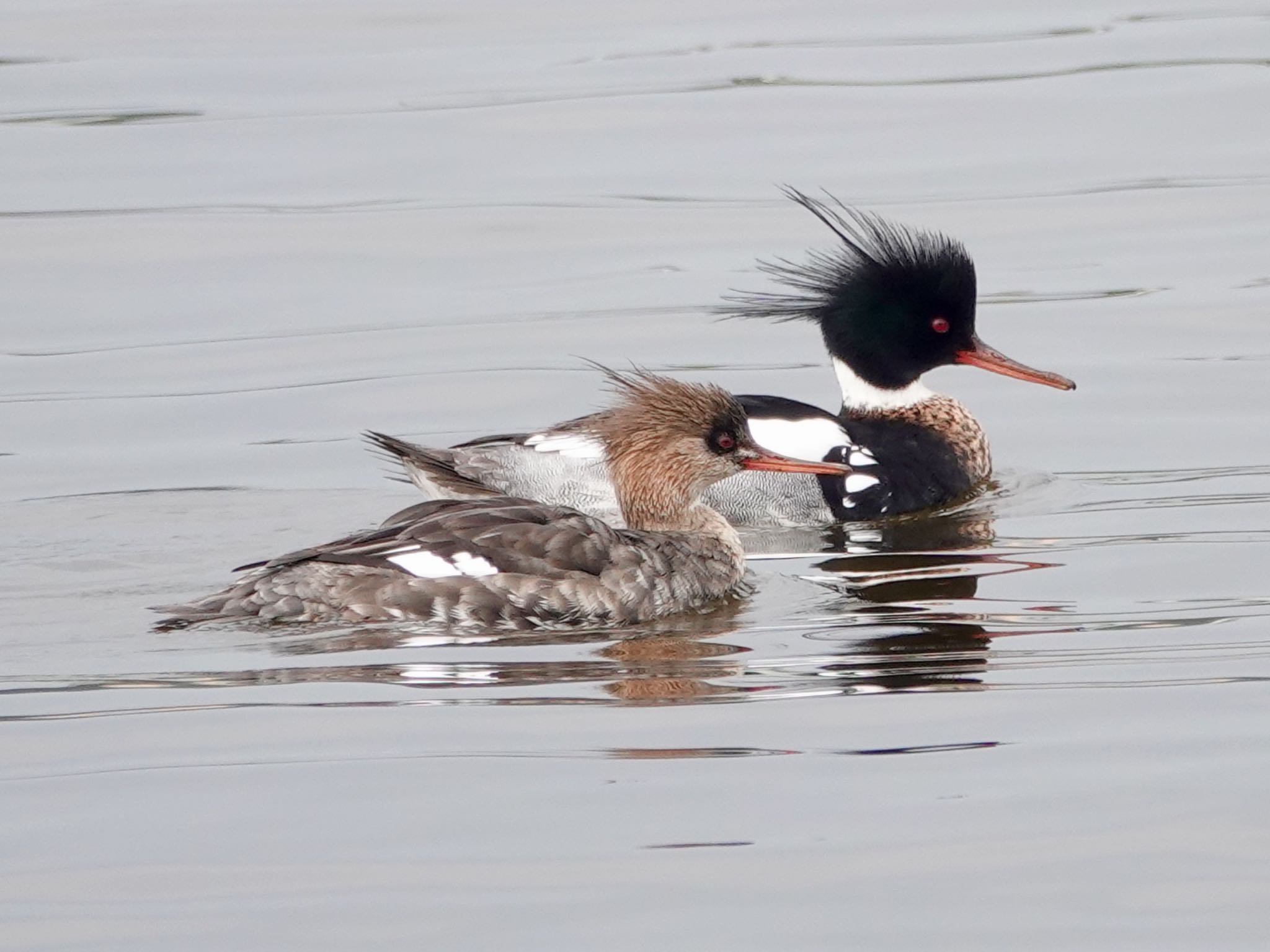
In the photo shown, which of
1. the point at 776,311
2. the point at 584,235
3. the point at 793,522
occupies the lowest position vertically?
the point at 793,522

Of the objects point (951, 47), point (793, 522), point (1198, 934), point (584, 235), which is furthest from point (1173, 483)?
point (951, 47)

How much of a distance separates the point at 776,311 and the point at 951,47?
11045mm

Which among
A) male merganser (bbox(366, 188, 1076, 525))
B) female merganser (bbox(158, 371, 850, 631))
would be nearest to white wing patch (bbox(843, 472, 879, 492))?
male merganser (bbox(366, 188, 1076, 525))

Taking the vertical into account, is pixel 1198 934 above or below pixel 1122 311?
below

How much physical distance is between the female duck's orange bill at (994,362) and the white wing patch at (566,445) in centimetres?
230

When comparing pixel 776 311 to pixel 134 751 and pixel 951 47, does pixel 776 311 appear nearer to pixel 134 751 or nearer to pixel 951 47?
pixel 134 751

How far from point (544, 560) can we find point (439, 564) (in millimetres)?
383

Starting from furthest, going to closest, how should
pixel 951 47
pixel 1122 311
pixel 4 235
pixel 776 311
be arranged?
1. pixel 951 47
2. pixel 4 235
3. pixel 1122 311
4. pixel 776 311

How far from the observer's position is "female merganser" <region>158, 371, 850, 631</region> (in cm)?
764

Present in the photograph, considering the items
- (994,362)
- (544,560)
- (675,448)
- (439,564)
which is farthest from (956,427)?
(439,564)

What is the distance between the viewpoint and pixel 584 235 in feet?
51.5

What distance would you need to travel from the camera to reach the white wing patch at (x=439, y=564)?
768cm

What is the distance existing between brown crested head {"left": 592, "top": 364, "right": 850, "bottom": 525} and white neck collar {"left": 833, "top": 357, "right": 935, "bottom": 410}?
2.39 m

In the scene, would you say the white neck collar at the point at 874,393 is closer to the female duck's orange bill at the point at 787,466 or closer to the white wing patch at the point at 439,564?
the female duck's orange bill at the point at 787,466
